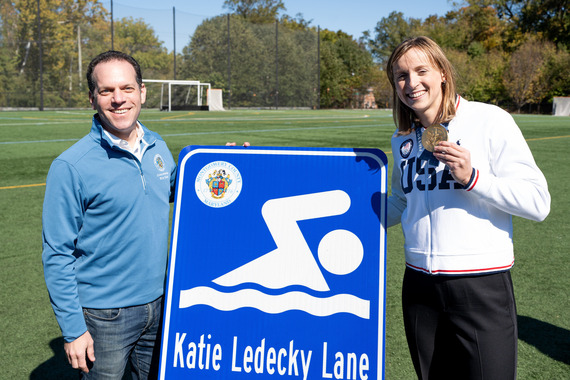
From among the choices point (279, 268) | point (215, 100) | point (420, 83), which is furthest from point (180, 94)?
point (420, 83)

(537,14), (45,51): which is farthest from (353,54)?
(45,51)

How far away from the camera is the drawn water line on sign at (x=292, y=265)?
206 centimetres

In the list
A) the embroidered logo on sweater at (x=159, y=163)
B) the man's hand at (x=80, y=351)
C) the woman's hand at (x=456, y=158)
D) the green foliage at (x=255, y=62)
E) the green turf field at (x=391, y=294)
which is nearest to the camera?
the woman's hand at (x=456, y=158)

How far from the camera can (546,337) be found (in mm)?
3410

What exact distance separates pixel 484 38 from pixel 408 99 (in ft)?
232

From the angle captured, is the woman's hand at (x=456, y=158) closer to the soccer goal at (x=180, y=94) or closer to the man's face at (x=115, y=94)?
the man's face at (x=115, y=94)

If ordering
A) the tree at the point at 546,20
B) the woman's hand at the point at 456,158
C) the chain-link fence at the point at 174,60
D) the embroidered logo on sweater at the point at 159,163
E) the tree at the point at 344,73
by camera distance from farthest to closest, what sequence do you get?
the tree at the point at 344,73 < the tree at the point at 546,20 < the chain-link fence at the point at 174,60 < the embroidered logo on sweater at the point at 159,163 < the woman's hand at the point at 456,158

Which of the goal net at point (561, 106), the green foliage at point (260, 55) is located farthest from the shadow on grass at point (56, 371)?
the goal net at point (561, 106)

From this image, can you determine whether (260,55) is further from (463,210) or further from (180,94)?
(463,210)

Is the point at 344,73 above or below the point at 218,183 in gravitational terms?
above

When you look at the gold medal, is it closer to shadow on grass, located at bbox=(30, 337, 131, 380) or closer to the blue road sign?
the blue road sign

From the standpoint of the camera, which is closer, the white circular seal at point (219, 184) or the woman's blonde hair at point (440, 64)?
the woman's blonde hair at point (440, 64)

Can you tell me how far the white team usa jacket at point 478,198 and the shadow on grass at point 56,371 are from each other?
198 centimetres

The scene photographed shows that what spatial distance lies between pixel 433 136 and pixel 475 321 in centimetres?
66
